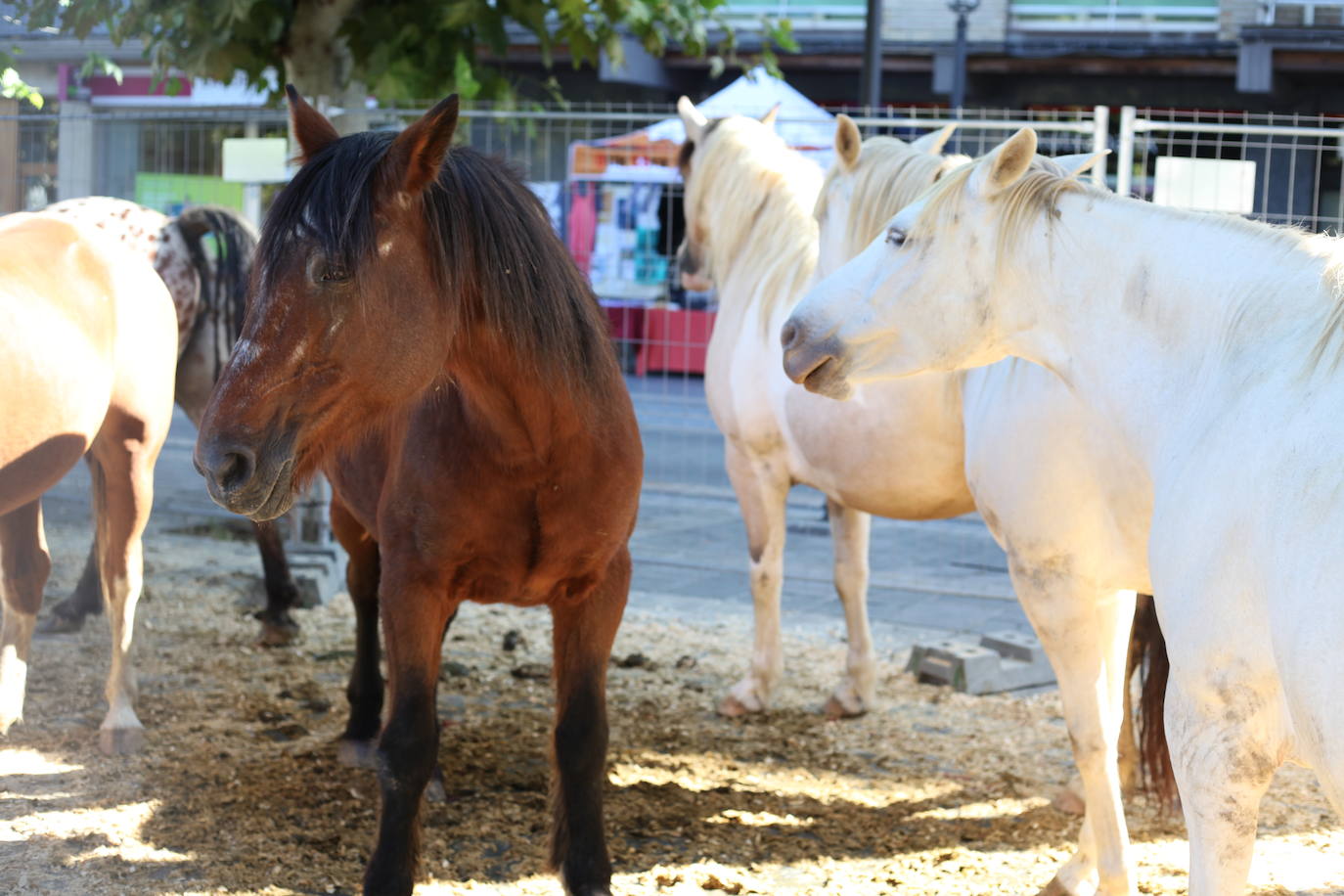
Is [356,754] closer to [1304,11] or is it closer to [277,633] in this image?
[277,633]

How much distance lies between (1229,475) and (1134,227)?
0.58 metres

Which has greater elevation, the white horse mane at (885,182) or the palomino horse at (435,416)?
the white horse mane at (885,182)

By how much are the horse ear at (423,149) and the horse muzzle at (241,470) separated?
56cm

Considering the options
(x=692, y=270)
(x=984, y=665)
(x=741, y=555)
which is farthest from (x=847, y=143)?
(x=741, y=555)

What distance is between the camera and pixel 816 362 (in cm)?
258

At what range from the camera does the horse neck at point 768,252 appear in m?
4.69

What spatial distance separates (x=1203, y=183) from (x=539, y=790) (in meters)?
4.16

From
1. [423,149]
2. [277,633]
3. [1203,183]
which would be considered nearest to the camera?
[423,149]

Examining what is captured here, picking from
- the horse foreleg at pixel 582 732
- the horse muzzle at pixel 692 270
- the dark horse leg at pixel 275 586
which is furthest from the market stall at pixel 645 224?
the horse foreleg at pixel 582 732

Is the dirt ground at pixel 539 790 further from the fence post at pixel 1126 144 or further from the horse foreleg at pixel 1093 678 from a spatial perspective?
the fence post at pixel 1126 144

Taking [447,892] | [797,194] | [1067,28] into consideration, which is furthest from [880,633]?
[1067,28]

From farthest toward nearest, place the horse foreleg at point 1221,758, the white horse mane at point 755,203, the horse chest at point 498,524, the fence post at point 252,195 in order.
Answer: the fence post at point 252,195 < the white horse mane at point 755,203 < the horse chest at point 498,524 < the horse foreleg at point 1221,758

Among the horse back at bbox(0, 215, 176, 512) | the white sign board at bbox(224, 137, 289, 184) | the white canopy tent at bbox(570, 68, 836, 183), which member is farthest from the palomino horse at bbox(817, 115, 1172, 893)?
the white canopy tent at bbox(570, 68, 836, 183)

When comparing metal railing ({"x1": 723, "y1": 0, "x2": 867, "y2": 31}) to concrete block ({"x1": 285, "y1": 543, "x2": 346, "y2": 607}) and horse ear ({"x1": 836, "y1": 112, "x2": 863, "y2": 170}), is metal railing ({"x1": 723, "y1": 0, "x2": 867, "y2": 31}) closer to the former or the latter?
concrete block ({"x1": 285, "y1": 543, "x2": 346, "y2": 607})
